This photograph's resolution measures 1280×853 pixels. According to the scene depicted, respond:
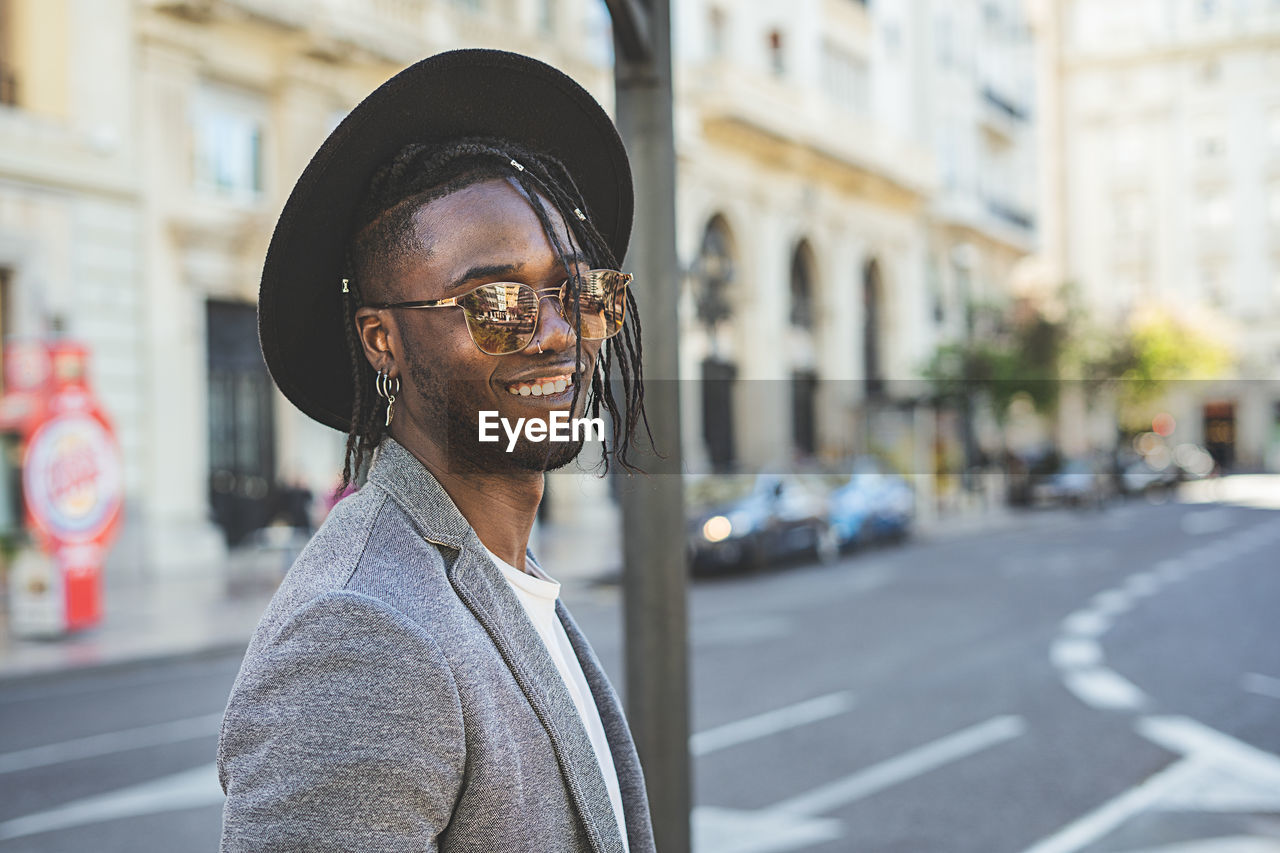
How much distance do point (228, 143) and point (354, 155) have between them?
18.2m

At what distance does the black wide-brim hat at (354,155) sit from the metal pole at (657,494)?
1242 millimetres

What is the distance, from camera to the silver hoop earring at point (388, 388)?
1278mm

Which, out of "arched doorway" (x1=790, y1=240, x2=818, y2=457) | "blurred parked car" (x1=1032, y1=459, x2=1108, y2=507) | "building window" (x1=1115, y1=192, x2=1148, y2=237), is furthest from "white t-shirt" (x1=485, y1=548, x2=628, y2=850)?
"building window" (x1=1115, y1=192, x2=1148, y2=237)

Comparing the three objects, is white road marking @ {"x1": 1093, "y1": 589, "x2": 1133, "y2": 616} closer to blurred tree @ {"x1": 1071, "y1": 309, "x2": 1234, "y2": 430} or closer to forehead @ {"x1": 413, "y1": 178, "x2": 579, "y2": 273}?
blurred tree @ {"x1": 1071, "y1": 309, "x2": 1234, "y2": 430}

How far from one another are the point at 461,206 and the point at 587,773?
1.85 ft

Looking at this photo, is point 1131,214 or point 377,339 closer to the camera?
point 377,339

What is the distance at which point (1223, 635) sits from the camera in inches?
430

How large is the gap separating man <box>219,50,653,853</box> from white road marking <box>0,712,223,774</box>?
626 cm

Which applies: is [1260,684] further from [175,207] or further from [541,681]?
[175,207]

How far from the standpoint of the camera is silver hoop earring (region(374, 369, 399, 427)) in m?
1.28

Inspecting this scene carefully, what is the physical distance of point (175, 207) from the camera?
17.0 m

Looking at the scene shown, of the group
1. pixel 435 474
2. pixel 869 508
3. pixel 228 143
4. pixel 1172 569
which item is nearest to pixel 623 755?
pixel 435 474

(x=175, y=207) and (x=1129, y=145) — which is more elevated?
(x=1129, y=145)

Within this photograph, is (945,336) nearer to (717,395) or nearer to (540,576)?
(717,395)
